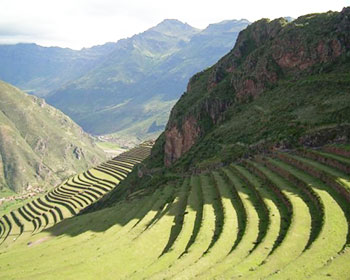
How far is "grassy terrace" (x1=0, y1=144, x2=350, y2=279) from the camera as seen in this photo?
22641 mm

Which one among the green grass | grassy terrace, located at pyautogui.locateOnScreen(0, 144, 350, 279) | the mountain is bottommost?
the green grass

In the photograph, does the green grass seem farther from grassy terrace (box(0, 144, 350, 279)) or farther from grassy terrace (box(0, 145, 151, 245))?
grassy terrace (box(0, 145, 151, 245))

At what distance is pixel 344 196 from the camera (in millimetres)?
28922

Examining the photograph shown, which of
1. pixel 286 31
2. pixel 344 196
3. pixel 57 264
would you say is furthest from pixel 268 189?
pixel 286 31

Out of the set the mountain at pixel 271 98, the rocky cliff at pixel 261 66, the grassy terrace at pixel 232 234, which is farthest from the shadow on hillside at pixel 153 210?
the rocky cliff at pixel 261 66

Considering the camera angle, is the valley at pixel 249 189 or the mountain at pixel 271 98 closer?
the valley at pixel 249 189

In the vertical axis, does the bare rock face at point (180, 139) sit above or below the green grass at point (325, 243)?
above

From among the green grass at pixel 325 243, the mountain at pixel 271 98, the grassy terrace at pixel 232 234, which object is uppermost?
the mountain at pixel 271 98

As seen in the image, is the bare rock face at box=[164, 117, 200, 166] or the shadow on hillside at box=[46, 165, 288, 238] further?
the bare rock face at box=[164, 117, 200, 166]

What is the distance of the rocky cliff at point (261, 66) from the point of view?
213ft

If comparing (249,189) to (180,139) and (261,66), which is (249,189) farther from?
(180,139)

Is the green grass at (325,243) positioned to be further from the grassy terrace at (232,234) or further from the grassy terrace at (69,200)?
the grassy terrace at (69,200)

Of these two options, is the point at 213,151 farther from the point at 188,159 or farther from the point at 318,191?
the point at 318,191

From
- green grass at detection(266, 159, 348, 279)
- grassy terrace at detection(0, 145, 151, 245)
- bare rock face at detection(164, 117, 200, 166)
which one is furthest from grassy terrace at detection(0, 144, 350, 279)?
grassy terrace at detection(0, 145, 151, 245)
